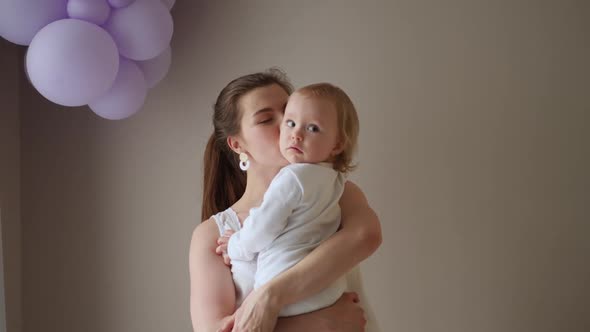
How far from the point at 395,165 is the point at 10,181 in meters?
1.64

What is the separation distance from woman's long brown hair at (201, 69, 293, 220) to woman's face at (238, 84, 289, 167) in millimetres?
35

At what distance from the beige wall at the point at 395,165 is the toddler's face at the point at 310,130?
88 cm

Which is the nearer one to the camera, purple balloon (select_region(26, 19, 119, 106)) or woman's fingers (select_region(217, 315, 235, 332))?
woman's fingers (select_region(217, 315, 235, 332))

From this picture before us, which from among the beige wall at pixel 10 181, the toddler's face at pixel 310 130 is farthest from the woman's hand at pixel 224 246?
the beige wall at pixel 10 181

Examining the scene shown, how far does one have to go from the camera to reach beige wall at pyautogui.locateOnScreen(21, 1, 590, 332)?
2441 millimetres

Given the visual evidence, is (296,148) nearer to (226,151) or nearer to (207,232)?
(207,232)

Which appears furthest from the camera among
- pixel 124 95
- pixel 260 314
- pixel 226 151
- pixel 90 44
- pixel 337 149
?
pixel 226 151

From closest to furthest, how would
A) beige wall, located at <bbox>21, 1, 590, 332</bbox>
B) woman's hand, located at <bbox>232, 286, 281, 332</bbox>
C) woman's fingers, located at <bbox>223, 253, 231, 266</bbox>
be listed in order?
woman's hand, located at <bbox>232, 286, 281, 332</bbox>, woman's fingers, located at <bbox>223, 253, 231, 266</bbox>, beige wall, located at <bbox>21, 1, 590, 332</bbox>

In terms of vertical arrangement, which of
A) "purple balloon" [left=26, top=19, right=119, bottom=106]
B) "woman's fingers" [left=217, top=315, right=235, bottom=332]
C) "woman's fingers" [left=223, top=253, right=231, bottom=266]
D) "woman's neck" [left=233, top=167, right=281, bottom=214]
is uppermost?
"purple balloon" [left=26, top=19, right=119, bottom=106]

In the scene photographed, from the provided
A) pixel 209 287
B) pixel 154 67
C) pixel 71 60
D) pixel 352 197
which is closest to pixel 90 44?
pixel 71 60

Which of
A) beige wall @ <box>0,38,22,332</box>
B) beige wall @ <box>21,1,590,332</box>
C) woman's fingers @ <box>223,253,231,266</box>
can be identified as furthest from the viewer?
beige wall @ <box>0,38,22,332</box>

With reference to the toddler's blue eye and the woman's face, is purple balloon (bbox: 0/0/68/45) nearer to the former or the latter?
the woman's face

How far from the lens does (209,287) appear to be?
1.86m

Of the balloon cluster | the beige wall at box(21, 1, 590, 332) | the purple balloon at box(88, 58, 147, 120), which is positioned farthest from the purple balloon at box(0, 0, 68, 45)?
the beige wall at box(21, 1, 590, 332)
